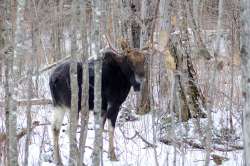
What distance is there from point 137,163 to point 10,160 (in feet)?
8.42

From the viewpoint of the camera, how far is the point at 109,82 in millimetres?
7691

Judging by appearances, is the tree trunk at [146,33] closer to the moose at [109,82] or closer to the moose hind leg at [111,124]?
the moose at [109,82]

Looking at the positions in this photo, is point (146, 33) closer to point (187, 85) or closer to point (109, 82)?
point (187, 85)

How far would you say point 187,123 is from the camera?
8.35 metres

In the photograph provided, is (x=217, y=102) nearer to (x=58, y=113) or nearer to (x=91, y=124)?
(x=91, y=124)

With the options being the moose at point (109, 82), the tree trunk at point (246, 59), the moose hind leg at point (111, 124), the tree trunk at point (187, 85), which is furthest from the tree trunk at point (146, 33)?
the tree trunk at point (246, 59)

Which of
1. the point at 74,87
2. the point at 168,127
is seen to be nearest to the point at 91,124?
the point at 168,127

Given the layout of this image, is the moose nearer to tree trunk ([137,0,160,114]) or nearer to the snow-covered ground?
the snow-covered ground

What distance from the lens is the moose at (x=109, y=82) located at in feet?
24.1

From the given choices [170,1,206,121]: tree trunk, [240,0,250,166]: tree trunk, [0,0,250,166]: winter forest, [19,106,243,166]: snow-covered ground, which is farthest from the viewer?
[170,1,206,121]: tree trunk

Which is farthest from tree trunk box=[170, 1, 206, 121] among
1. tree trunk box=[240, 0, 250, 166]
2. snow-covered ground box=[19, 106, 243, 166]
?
tree trunk box=[240, 0, 250, 166]

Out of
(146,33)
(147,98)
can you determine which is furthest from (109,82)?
(147,98)

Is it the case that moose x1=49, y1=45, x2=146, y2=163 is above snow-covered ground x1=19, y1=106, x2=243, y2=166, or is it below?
above

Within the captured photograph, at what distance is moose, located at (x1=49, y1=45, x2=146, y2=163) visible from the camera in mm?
7359
